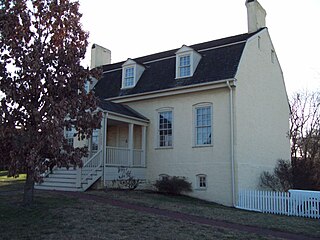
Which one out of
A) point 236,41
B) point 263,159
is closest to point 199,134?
point 263,159

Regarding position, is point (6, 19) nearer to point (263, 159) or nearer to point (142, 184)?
point (142, 184)

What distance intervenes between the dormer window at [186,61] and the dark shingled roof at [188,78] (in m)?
0.29

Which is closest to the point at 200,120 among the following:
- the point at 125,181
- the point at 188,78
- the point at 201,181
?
the point at 188,78

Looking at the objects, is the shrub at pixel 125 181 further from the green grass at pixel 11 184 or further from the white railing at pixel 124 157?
the green grass at pixel 11 184

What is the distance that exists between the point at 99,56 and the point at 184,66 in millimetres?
10333

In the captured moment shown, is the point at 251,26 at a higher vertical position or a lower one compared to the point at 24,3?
higher

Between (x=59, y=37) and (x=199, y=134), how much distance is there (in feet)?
29.3

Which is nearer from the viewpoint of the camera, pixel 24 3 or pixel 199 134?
pixel 24 3

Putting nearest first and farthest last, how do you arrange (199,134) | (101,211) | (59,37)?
(101,211)
(59,37)
(199,134)

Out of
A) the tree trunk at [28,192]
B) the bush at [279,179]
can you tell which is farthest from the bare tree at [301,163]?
the tree trunk at [28,192]

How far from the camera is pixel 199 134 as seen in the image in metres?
18.0

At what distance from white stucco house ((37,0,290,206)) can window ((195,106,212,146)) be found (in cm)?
5

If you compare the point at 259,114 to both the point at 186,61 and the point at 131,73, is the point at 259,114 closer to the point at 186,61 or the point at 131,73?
the point at 186,61

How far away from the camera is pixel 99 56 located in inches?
1072
